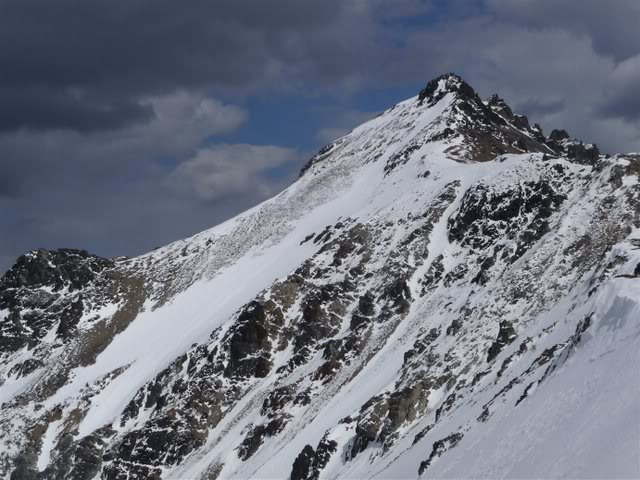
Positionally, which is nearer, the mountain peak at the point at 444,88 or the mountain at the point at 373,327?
the mountain at the point at 373,327

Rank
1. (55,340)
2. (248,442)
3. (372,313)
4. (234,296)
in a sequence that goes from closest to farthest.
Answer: (248,442) < (372,313) < (234,296) < (55,340)

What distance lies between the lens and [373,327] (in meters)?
72.0

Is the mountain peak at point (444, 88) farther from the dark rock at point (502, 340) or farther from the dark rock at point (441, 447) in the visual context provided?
the dark rock at point (441, 447)

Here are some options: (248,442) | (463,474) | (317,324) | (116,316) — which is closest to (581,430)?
(463,474)

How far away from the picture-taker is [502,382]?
41094 millimetres

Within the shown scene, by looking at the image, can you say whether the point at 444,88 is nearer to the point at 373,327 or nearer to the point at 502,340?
the point at 373,327

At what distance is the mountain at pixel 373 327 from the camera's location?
3103cm

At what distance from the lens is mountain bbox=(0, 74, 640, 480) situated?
31.0 meters

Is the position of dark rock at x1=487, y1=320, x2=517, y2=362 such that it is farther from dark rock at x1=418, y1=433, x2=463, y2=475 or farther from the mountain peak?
the mountain peak

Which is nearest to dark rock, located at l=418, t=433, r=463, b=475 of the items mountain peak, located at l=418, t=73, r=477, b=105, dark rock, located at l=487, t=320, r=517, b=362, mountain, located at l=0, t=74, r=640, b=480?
mountain, located at l=0, t=74, r=640, b=480

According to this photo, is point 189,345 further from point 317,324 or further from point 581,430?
point 581,430

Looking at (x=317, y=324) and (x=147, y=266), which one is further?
(x=147, y=266)

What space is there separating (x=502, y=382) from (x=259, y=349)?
134 feet

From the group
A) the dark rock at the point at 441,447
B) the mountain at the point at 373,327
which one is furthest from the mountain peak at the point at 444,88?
the dark rock at the point at 441,447
